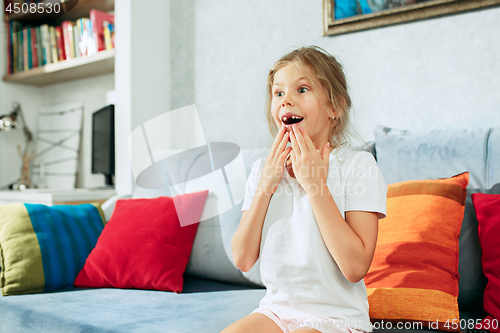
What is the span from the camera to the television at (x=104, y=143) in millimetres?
2207

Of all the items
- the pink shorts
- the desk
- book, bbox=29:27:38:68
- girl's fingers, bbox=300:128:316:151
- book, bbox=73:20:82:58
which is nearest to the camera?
the pink shorts

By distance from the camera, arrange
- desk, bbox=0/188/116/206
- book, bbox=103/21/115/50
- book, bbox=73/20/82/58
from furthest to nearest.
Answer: book, bbox=73/20/82/58 → book, bbox=103/21/115/50 → desk, bbox=0/188/116/206

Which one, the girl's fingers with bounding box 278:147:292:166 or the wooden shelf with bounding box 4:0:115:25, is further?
the wooden shelf with bounding box 4:0:115:25

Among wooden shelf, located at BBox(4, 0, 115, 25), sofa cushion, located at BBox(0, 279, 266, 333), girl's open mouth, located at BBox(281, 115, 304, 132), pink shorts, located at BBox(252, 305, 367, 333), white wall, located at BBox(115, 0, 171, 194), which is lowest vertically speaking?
sofa cushion, located at BBox(0, 279, 266, 333)

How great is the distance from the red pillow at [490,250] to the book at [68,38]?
7.58ft

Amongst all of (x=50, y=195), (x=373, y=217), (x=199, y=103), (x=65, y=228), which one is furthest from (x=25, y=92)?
(x=373, y=217)

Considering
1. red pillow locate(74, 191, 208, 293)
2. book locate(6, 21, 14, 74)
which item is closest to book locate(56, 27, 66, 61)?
book locate(6, 21, 14, 74)

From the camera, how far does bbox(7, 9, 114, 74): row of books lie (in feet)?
7.58

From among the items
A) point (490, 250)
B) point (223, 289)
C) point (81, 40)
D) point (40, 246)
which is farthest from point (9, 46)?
point (490, 250)

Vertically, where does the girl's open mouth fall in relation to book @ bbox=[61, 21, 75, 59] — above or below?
below

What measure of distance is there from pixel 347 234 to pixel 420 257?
0.32 meters

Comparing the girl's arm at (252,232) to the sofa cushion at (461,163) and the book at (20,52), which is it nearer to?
the sofa cushion at (461,163)

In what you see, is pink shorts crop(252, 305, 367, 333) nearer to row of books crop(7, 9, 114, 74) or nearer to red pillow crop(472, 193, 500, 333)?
red pillow crop(472, 193, 500, 333)

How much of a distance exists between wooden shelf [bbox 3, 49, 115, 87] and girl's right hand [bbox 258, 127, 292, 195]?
1631 millimetres
